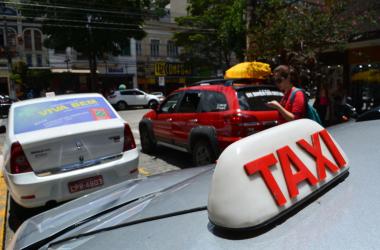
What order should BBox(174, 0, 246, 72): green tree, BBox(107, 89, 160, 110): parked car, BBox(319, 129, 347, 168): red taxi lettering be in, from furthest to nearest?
BBox(174, 0, 246, 72): green tree, BBox(107, 89, 160, 110): parked car, BBox(319, 129, 347, 168): red taxi lettering

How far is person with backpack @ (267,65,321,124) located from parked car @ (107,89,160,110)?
2251cm

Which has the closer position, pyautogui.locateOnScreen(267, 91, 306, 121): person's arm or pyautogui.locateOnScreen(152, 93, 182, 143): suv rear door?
pyautogui.locateOnScreen(267, 91, 306, 121): person's arm

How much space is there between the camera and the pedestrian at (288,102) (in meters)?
4.14

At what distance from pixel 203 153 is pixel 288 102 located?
2.11 meters

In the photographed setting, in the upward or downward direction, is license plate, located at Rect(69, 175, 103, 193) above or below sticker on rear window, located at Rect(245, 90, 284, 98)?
below

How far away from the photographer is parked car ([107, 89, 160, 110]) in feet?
87.8

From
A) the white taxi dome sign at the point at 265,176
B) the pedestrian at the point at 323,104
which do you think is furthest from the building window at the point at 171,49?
the white taxi dome sign at the point at 265,176

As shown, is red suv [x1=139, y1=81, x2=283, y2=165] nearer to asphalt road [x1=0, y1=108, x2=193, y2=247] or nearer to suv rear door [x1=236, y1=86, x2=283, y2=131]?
suv rear door [x1=236, y1=86, x2=283, y2=131]

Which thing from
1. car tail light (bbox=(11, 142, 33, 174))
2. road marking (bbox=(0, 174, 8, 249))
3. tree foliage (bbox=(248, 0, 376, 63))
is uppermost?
tree foliage (bbox=(248, 0, 376, 63))

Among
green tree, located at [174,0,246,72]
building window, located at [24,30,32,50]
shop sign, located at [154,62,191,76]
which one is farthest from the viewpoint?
shop sign, located at [154,62,191,76]

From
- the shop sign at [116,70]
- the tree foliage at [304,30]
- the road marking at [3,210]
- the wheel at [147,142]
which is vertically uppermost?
the tree foliage at [304,30]

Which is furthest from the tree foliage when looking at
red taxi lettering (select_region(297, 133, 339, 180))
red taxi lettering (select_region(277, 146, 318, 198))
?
red taxi lettering (select_region(277, 146, 318, 198))

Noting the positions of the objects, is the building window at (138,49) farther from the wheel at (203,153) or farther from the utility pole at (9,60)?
the wheel at (203,153)

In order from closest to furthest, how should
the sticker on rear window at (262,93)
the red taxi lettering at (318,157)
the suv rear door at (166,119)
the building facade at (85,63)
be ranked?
the red taxi lettering at (318,157) < the sticker on rear window at (262,93) < the suv rear door at (166,119) < the building facade at (85,63)
